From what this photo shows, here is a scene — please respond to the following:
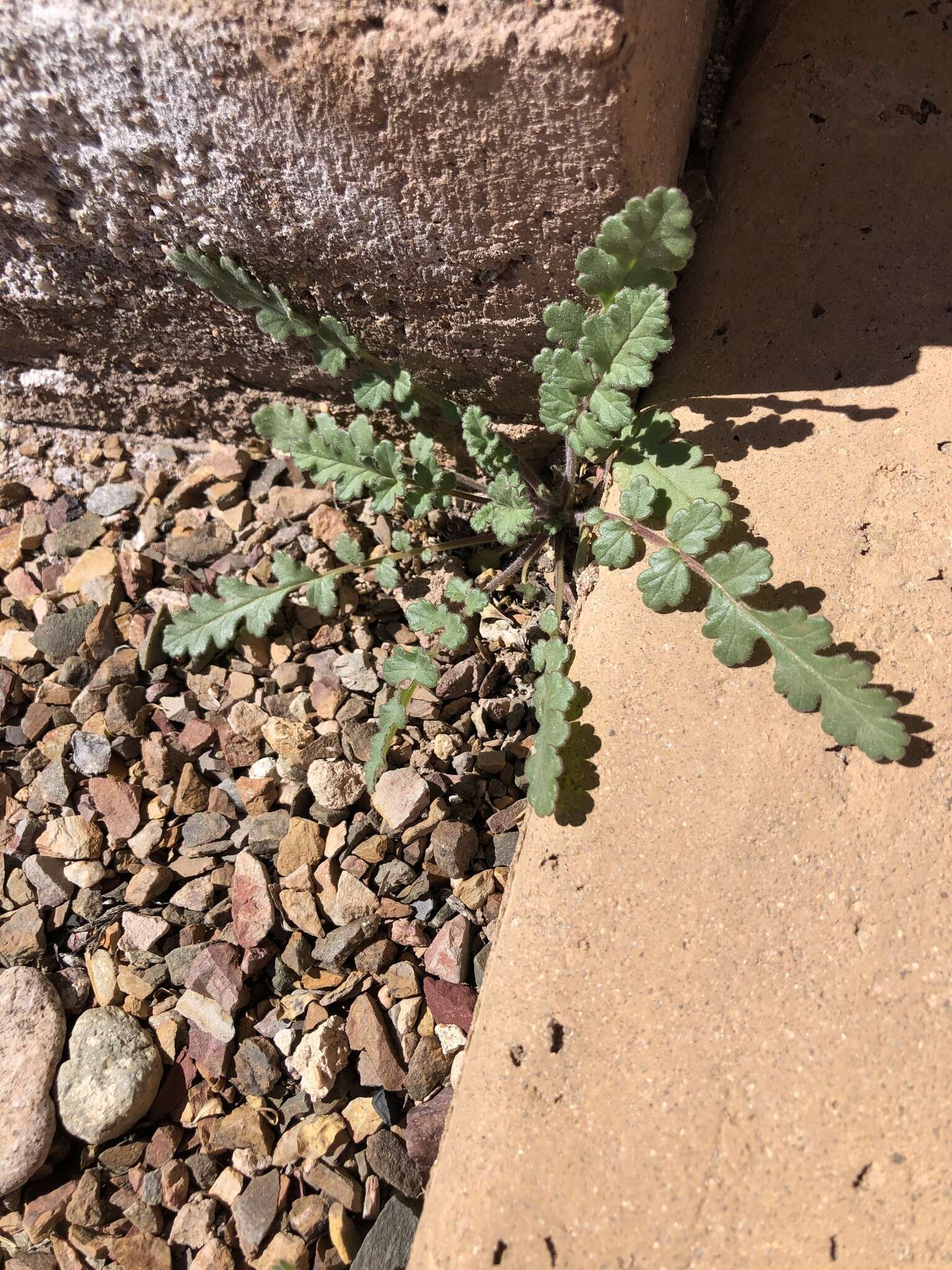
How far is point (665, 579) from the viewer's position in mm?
1876

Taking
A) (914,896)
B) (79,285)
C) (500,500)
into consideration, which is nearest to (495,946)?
(914,896)

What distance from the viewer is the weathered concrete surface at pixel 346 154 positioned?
166 cm

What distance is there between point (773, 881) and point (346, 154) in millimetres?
1649

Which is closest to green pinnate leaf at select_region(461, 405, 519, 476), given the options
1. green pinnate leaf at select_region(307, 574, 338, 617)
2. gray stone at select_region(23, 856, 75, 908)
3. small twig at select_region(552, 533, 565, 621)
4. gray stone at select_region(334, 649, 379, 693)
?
small twig at select_region(552, 533, 565, 621)

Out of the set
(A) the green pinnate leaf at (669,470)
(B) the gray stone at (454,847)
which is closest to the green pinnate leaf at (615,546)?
(A) the green pinnate leaf at (669,470)

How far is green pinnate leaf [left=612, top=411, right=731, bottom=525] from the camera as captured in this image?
198cm

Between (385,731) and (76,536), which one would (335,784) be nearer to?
(385,731)

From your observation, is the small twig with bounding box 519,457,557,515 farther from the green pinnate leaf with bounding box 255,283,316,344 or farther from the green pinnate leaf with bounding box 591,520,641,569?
the green pinnate leaf with bounding box 255,283,316,344

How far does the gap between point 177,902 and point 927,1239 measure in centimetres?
167

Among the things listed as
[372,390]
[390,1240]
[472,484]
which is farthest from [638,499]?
[390,1240]

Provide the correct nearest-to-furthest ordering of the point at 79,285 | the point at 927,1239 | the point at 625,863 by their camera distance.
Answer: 1. the point at 927,1239
2. the point at 625,863
3. the point at 79,285

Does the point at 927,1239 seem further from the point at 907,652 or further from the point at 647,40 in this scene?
the point at 647,40

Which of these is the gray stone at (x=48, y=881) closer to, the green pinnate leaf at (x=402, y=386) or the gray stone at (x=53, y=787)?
the gray stone at (x=53, y=787)

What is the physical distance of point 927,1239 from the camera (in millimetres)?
1396
